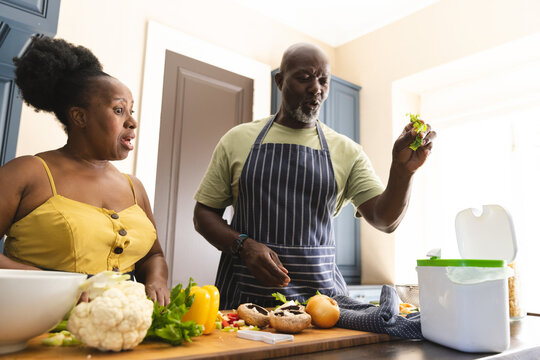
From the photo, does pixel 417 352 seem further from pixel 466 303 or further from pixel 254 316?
pixel 254 316

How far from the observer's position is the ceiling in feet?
10.8

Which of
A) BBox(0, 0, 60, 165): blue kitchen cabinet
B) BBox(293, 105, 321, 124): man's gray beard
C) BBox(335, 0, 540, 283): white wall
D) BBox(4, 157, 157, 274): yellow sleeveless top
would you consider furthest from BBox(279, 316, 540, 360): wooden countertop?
BBox(335, 0, 540, 283): white wall

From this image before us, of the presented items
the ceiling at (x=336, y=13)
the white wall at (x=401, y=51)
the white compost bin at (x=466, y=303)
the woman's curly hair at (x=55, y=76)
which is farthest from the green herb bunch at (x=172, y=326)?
the ceiling at (x=336, y=13)

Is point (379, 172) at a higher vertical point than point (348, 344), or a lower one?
higher

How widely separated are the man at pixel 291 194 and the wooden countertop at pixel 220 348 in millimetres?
359

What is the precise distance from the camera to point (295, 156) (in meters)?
1.37

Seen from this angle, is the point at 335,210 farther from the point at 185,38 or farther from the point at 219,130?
the point at 185,38

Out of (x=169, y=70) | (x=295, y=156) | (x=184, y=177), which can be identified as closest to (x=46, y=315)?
(x=295, y=156)

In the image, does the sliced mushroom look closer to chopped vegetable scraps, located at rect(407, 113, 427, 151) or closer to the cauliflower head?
the cauliflower head

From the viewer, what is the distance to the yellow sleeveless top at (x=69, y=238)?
96 cm

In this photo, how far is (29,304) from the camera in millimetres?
602

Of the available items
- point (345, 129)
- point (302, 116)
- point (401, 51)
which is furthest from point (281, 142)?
point (401, 51)

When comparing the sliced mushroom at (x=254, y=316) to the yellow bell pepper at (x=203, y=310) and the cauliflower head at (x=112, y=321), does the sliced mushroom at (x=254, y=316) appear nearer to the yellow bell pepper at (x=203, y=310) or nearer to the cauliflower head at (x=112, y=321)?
the yellow bell pepper at (x=203, y=310)

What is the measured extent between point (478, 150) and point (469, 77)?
514 millimetres
